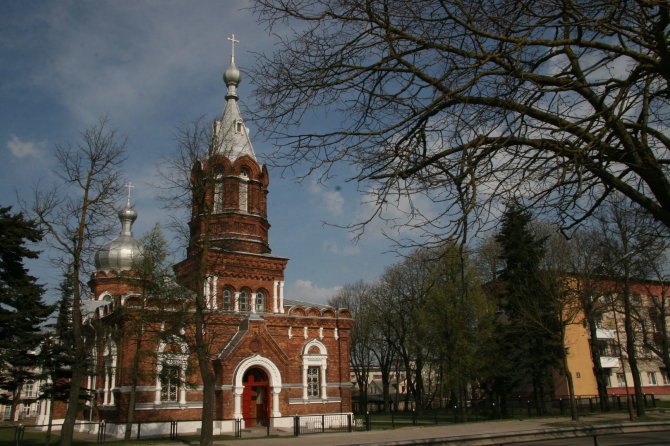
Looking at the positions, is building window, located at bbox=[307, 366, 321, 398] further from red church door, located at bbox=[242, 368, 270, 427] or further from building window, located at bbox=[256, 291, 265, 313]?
building window, located at bbox=[256, 291, 265, 313]

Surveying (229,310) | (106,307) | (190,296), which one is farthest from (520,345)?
(106,307)

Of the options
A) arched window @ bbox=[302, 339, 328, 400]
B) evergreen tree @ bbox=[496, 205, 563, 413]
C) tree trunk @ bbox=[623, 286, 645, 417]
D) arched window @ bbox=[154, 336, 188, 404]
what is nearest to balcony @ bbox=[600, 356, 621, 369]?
evergreen tree @ bbox=[496, 205, 563, 413]

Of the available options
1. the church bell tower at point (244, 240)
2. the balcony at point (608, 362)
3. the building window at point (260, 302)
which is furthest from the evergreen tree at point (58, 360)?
the balcony at point (608, 362)

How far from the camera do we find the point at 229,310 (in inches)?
1104

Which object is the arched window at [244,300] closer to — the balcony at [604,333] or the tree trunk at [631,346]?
the tree trunk at [631,346]

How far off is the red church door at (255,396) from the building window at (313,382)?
2.68 metres

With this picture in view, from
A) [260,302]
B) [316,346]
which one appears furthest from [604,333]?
[260,302]

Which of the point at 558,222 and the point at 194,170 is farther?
the point at 194,170

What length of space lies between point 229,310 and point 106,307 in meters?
7.33

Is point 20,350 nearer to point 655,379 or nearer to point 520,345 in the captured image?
point 520,345

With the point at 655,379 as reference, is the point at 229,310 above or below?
above

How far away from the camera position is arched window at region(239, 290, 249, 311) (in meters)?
29.5

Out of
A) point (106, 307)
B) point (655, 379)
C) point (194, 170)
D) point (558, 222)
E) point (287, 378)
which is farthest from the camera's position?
point (655, 379)

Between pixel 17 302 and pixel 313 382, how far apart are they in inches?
598
